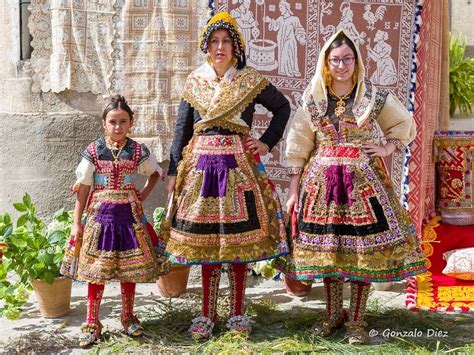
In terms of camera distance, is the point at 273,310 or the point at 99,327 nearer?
the point at 99,327

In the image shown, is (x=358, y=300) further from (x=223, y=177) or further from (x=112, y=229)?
(x=112, y=229)

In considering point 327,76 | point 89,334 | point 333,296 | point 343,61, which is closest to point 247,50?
point 327,76

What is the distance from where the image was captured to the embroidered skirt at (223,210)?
11.8 feet

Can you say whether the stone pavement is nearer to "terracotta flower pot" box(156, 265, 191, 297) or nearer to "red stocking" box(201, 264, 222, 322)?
"terracotta flower pot" box(156, 265, 191, 297)

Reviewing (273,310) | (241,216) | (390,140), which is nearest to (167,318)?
(273,310)

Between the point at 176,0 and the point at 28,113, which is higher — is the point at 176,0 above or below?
above

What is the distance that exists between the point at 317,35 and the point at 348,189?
5.96ft

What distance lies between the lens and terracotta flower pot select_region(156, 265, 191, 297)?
479 centimetres

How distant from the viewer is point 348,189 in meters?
3.53

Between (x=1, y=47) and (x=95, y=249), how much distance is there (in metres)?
2.66

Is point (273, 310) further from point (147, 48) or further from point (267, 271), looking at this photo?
point (147, 48)

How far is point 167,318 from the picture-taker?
417 cm

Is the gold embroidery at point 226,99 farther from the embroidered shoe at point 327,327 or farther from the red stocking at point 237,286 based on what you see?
the embroidered shoe at point 327,327

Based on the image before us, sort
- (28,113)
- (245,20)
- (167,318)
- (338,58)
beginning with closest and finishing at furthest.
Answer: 1. (338,58)
2. (167,318)
3. (245,20)
4. (28,113)
